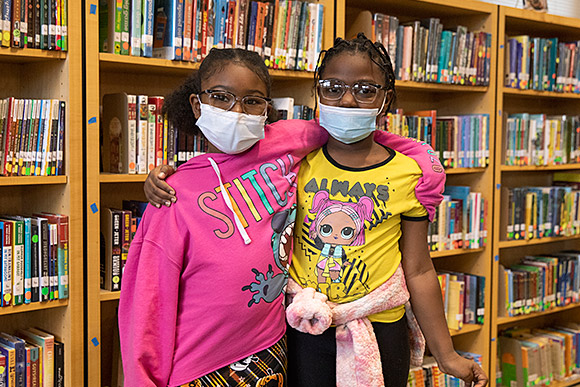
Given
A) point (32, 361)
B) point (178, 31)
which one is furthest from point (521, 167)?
point (32, 361)

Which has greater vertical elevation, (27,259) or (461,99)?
(461,99)

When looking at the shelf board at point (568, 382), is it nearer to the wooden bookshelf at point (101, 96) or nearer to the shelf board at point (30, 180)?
Answer: the wooden bookshelf at point (101, 96)

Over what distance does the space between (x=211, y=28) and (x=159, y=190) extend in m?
0.93

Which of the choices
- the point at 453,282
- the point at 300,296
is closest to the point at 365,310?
the point at 300,296

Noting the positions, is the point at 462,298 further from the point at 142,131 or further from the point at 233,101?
the point at 233,101

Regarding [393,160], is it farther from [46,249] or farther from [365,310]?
[46,249]

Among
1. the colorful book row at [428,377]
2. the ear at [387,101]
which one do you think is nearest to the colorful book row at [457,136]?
the colorful book row at [428,377]

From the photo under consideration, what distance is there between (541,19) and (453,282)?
1320 millimetres

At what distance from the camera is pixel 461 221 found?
2.95 m

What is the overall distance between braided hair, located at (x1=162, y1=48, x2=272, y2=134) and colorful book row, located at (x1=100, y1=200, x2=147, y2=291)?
1.85ft

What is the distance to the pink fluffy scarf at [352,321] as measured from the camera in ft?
4.82

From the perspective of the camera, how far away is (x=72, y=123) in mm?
1972

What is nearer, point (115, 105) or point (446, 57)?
point (115, 105)

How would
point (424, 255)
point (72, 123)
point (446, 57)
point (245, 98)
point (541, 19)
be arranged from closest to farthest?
point (245, 98)
point (424, 255)
point (72, 123)
point (446, 57)
point (541, 19)
